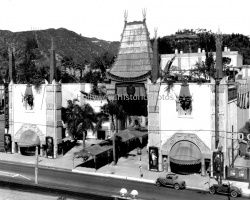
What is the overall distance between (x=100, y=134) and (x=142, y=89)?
40.2 feet

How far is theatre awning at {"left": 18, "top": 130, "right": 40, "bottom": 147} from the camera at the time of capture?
5500 centimetres

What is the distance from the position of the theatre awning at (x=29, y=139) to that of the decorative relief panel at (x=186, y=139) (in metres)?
21.1

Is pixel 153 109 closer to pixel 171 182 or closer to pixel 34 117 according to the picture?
pixel 171 182

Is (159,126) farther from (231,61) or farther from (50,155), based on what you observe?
(231,61)

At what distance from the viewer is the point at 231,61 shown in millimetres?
94812

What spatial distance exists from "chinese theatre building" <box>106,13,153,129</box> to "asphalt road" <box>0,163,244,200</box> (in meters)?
23.4

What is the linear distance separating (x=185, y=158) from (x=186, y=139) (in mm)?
2670

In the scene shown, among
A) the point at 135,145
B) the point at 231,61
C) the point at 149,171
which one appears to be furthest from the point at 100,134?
the point at 231,61

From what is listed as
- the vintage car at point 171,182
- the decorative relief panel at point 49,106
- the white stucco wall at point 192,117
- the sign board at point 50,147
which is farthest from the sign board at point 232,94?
the sign board at point 50,147

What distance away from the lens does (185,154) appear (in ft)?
144

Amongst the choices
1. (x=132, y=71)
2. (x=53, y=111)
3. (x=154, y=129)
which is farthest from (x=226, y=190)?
(x=132, y=71)

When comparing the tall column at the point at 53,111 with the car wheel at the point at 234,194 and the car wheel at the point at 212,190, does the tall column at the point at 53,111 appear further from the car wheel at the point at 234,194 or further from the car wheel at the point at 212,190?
the car wheel at the point at 234,194

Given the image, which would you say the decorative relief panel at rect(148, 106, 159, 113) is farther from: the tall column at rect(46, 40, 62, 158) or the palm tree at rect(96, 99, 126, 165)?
the tall column at rect(46, 40, 62, 158)

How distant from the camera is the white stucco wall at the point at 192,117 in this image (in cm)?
4375
